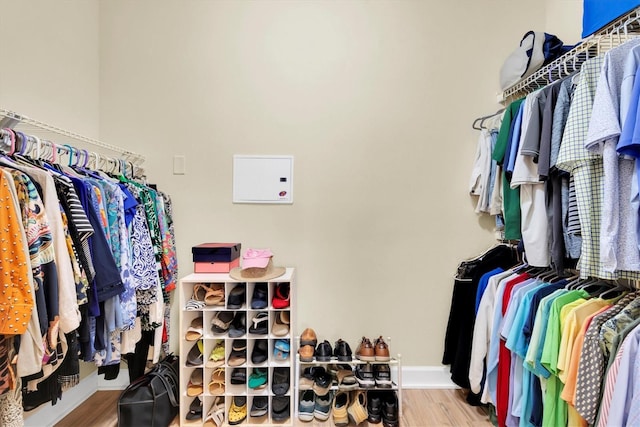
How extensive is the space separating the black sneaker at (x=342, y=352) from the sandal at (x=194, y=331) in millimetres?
804

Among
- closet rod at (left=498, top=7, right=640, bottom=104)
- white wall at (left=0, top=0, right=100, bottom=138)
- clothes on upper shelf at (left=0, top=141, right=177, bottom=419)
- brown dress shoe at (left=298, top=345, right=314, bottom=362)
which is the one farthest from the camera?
brown dress shoe at (left=298, top=345, right=314, bottom=362)

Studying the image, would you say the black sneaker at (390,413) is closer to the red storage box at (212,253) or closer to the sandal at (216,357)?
the sandal at (216,357)

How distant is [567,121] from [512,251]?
41.1 inches

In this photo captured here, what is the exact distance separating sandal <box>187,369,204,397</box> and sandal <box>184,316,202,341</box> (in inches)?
10.8

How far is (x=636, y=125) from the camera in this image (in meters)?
1.00

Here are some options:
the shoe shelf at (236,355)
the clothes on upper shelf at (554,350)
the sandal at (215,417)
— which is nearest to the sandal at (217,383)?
the shoe shelf at (236,355)

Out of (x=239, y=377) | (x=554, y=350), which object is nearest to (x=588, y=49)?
(x=554, y=350)

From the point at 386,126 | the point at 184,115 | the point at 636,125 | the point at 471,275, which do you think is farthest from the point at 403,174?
the point at 184,115

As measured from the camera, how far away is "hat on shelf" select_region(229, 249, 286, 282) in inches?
69.6

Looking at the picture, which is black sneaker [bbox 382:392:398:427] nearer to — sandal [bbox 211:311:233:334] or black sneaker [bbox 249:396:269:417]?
black sneaker [bbox 249:396:269:417]

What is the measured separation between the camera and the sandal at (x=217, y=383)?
5.89 feet

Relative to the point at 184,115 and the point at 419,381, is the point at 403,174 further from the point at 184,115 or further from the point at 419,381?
the point at 184,115

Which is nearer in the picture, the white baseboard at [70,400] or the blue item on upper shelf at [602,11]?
the blue item on upper shelf at [602,11]

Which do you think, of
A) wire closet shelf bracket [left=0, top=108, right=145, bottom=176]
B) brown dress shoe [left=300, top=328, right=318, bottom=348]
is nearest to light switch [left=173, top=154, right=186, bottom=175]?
wire closet shelf bracket [left=0, top=108, right=145, bottom=176]
